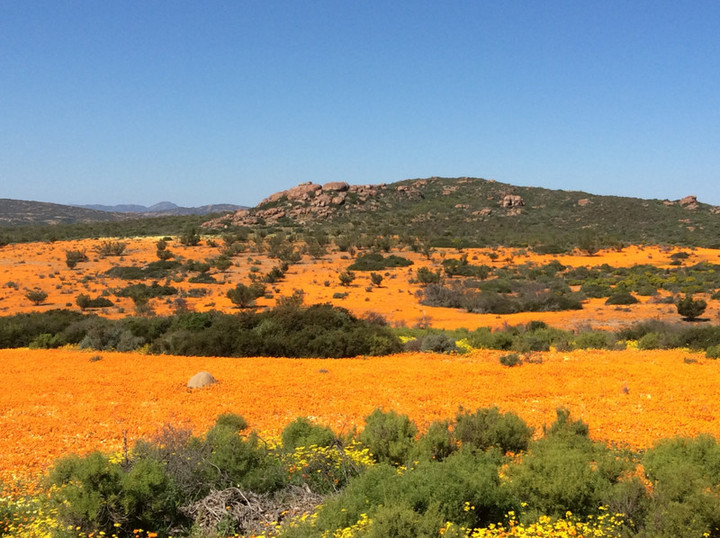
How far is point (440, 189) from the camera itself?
11150 centimetres

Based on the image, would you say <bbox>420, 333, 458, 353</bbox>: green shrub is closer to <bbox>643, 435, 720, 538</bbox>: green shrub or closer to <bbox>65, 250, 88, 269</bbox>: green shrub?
<bbox>643, 435, 720, 538</bbox>: green shrub

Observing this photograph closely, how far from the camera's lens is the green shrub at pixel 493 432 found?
7.54m

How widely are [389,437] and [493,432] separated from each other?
163 cm

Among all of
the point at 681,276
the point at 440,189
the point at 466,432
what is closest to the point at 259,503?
the point at 466,432

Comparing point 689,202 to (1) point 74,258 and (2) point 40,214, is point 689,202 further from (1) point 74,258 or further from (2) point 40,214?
(2) point 40,214

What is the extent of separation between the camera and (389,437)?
7312mm

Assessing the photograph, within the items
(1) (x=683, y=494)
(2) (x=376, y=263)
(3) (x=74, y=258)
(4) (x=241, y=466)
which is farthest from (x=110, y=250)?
(1) (x=683, y=494)

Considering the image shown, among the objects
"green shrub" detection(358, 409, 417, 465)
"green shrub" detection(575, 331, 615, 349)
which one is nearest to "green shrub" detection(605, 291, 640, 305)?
"green shrub" detection(575, 331, 615, 349)

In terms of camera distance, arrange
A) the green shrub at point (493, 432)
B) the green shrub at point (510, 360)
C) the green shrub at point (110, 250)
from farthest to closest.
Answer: the green shrub at point (110, 250)
the green shrub at point (510, 360)
the green shrub at point (493, 432)

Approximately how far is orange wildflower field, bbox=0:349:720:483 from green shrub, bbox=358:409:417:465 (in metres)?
1.28

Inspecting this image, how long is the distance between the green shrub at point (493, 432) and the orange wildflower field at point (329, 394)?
1.58m

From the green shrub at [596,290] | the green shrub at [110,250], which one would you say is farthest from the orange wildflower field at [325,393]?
the green shrub at [110,250]

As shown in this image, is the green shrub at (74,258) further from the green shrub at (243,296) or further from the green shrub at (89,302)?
the green shrub at (243,296)

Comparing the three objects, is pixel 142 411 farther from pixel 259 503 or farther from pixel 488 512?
pixel 488 512
